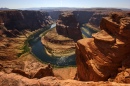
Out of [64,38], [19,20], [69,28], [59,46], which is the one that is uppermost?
[19,20]

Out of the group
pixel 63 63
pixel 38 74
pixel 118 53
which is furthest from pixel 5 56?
pixel 118 53

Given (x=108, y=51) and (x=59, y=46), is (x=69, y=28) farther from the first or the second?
(x=108, y=51)

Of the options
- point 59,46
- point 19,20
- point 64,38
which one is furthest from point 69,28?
point 19,20

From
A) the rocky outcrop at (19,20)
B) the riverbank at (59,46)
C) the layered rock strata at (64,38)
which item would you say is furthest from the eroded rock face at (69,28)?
the rocky outcrop at (19,20)

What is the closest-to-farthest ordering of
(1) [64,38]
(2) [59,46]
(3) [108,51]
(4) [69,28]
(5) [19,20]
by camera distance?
(3) [108,51], (2) [59,46], (1) [64,38], (4) [69,28], (5) [19,20]

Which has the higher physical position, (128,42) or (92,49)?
(128,42)

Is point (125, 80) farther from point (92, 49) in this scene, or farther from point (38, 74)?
point (38, 74)
